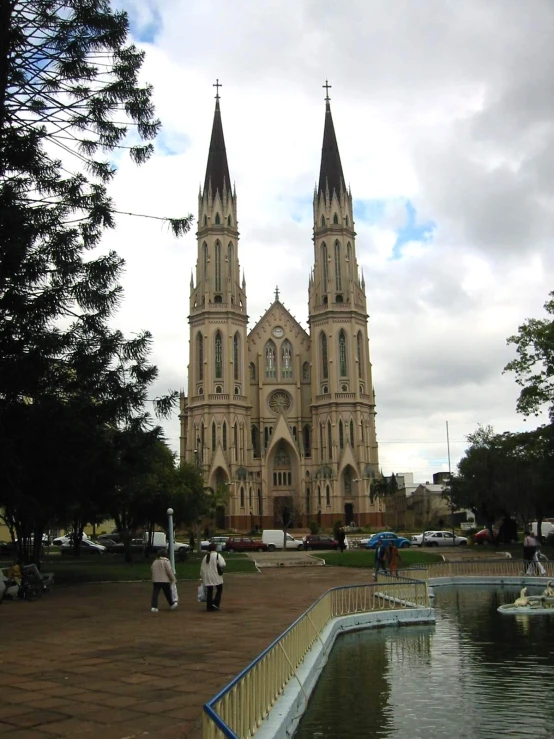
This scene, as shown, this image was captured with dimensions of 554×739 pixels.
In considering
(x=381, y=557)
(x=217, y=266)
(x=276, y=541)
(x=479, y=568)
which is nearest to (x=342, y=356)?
(x=217, y=266)

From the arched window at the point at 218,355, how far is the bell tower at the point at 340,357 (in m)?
10.4

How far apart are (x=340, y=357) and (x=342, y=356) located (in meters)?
0.26

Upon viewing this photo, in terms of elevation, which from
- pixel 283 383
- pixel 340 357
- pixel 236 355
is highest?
pixel 236 355

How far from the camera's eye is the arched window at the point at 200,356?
84.6m


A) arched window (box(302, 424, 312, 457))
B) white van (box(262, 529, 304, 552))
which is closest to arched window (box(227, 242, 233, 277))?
arched window (box(302, 424, 312, 457))

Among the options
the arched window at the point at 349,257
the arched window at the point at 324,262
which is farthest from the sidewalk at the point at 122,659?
the arched window at the point at 349,257

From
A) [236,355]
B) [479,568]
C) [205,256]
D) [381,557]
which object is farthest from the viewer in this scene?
[205,256]

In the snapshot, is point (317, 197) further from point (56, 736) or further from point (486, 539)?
point (56, 736)

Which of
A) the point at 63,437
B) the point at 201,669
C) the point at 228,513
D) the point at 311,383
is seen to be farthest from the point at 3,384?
the point at 311,383

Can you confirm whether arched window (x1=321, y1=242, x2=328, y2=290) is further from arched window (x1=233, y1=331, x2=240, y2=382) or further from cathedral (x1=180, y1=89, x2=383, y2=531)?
arched window (x1=233, y1=331, x2=240, y2=382)

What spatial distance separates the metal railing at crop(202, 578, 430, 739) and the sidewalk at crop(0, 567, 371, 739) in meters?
0.69

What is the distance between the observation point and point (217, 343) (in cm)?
8462

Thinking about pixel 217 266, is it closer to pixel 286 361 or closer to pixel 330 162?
pixel 286 361

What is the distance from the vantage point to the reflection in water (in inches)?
Result: 311
